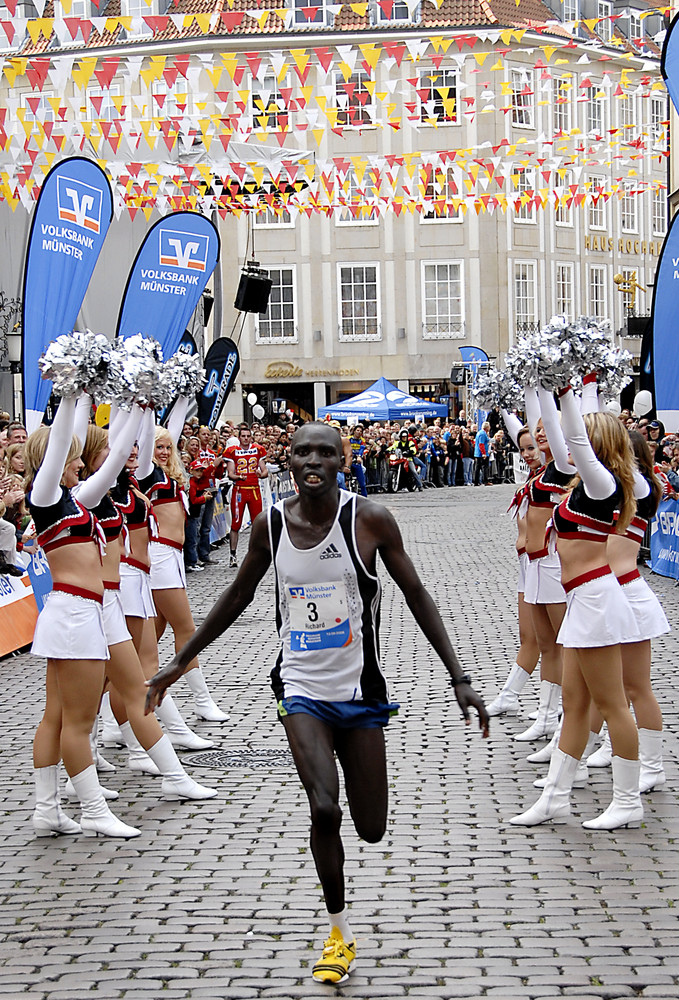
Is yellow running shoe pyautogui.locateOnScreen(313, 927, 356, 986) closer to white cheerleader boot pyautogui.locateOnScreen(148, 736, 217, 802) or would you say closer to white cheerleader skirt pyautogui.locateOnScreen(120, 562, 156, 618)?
white cheerleader boot pyautogui.locateOnScreen(148, 736, 217, 802)

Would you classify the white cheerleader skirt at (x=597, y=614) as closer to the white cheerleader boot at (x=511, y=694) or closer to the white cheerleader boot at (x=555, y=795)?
the white cheerleader boot at (x=555, y=795)

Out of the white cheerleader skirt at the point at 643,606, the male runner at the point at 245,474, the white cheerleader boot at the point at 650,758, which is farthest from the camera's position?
the male runner at the point at 245,474

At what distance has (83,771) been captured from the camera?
596 cm

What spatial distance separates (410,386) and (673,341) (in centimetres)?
3465

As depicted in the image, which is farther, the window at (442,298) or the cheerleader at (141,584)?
the window at (442,298)

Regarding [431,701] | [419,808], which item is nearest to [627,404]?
[431,701]

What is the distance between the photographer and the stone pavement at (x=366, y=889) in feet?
14.2

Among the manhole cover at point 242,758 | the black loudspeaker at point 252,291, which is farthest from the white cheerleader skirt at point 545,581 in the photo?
the black loudspeaker at point 252,291

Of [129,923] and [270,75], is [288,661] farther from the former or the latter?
[270,75]

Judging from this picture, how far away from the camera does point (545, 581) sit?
285 inches

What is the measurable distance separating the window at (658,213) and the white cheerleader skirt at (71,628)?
5032 centimetres

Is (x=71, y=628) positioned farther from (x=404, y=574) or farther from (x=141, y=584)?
(x=404, y=574)

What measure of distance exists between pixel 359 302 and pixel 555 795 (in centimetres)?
4340

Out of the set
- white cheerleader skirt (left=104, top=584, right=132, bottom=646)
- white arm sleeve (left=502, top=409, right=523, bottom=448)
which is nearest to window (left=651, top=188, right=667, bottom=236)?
white arm sleeve (left=502, top=409, right=523, bottom=448)
